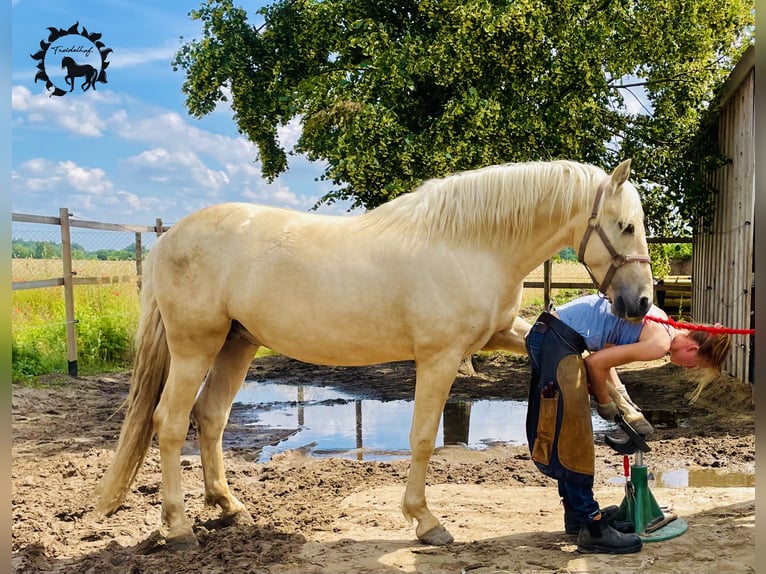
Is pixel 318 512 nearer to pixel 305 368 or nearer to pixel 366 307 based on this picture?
pixel 366 307

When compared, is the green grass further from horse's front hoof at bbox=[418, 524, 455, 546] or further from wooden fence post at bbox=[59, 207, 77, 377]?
horse's front hoof at bbox=[418, 524, 455, 546]

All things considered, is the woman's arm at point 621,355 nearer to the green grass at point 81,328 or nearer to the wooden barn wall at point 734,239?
the wooden barn wall at point 734,239

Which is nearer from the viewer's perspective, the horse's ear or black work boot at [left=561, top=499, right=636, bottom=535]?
the horse's ear

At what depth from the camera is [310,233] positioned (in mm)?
3633

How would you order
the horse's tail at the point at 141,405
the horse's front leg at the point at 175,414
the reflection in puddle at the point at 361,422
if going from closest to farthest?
the horse's front leg at the point at 175,414
the horse's tail at the point at 141,405
the reflection in puddle at the point at 361,422

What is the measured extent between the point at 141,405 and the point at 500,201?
235 centimetres

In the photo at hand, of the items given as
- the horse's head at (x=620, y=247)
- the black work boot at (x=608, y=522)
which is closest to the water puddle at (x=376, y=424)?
the black work boot at (x=608, y=522)

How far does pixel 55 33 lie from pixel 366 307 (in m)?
4.86

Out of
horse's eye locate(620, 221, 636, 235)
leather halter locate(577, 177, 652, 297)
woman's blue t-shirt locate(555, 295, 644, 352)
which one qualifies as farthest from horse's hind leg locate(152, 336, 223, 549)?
horse's eye locate(620, 221, 636, 235)

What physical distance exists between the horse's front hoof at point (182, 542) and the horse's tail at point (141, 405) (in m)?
0.51

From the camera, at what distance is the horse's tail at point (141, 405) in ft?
12.4

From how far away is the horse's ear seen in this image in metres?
3.18

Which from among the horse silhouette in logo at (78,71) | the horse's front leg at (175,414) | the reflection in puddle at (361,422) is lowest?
the reflection in puddle at (361,422)

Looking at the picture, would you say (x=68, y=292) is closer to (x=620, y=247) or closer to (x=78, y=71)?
(x=78, y=71)
